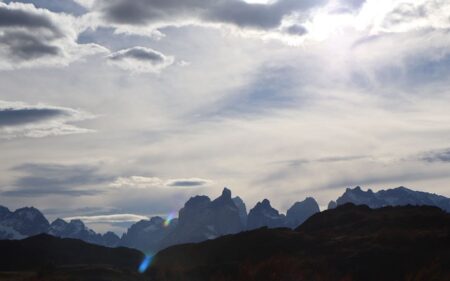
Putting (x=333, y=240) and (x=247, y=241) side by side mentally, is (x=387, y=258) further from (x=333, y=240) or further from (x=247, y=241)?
(x=247, y=241)

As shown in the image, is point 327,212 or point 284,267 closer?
point 284,267

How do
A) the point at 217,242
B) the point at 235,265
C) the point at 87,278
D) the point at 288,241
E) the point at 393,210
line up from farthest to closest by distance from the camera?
the point at 393,210
the point at 217,242
the point at 288,241
the point at 87,278
the point at 235,265

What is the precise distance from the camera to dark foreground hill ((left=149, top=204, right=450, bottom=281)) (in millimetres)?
87000

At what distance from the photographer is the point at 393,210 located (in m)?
164

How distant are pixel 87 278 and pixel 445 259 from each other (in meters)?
77.7

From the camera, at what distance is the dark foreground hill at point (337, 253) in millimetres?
87000

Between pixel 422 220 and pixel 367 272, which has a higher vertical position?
pixel 422 220

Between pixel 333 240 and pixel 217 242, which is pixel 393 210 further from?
pixel 217 242

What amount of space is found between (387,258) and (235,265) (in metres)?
31.0

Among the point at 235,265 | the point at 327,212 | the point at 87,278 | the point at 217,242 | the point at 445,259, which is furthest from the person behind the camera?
the point at 327,212

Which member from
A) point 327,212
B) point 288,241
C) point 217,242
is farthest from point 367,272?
point 327,212

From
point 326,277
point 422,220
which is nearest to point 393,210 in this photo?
point 422,220

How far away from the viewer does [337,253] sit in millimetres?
106688

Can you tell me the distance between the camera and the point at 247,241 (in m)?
138
